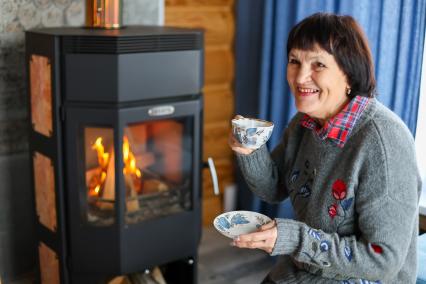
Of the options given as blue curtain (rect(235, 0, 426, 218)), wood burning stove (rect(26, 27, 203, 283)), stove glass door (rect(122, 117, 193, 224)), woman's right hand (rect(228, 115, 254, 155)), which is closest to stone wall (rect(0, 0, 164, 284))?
wood burning stove (rect(26, 27, 203, 283))

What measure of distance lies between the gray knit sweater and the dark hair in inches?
3.1

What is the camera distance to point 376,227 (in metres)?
1.30

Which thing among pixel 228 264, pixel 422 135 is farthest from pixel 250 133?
pixel 228 264

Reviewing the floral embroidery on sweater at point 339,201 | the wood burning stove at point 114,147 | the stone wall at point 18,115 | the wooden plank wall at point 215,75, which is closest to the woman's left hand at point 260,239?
the floral embroidery on sweater at point 339,201

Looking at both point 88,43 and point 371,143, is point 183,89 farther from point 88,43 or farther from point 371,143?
point 371,143

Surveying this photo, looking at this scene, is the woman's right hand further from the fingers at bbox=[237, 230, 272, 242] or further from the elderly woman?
the fingers at bbox=[237, 230, 272, 242]

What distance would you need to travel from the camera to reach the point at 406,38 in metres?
2.08

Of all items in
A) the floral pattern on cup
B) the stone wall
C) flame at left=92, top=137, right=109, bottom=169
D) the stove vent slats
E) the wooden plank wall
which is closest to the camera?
the floral pattern on cup

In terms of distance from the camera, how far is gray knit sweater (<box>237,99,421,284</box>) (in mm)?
1306

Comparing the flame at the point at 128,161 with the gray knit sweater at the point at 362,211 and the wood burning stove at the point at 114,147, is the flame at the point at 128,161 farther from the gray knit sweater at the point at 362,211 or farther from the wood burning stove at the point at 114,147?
the gray knit sweater at the point at 362,211

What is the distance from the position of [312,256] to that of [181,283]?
112 centimetres

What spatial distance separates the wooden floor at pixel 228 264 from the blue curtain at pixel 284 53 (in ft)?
0.76

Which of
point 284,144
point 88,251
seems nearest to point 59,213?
point 88,251

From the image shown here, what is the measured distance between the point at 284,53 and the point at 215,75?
452 mm
